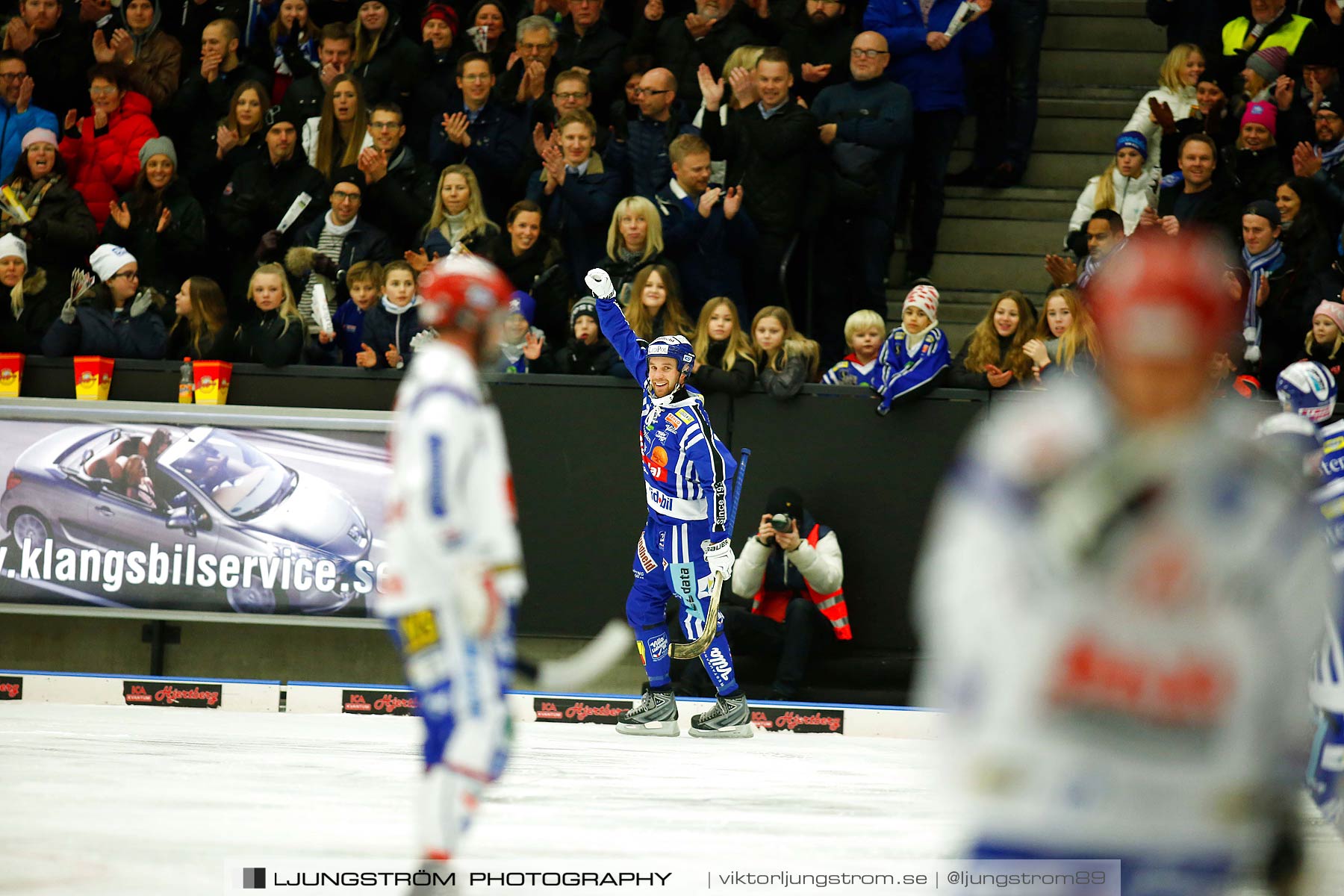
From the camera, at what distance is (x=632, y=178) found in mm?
12375

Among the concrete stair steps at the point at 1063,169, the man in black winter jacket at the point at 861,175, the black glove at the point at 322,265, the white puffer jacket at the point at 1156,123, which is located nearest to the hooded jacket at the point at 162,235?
the black glove at the point at 322,265

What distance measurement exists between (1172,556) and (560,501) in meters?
9.12

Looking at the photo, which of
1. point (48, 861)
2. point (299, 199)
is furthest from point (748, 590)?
point (48, 861)

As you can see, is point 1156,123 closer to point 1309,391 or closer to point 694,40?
point 694,40

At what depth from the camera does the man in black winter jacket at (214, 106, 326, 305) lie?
41.2 feet

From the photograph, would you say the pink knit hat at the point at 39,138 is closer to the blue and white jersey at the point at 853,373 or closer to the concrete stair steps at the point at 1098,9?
the blue and white jersey at the point at 853,373

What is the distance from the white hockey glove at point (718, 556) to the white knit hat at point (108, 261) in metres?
5.14

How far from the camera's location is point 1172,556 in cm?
287

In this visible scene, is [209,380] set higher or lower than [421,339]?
lower

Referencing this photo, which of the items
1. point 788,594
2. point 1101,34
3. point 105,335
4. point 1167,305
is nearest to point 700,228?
point 788,594

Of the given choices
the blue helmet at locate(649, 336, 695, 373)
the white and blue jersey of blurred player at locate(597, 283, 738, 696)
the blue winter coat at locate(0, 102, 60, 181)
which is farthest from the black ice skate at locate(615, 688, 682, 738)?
the blue winter coat at locate(0, 102, 60, 181)

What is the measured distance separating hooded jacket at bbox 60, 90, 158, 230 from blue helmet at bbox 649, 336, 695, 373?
5427mm

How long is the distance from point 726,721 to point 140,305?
5.43 meters

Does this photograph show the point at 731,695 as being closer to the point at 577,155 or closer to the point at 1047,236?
the point at 577,155
